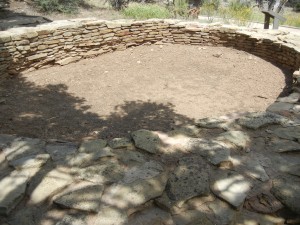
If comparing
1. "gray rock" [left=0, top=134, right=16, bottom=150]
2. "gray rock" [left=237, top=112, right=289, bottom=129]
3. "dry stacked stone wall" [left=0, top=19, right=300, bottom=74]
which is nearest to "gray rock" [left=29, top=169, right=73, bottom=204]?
"gray rock" [left=0, top=134, right=16, bottom=150]

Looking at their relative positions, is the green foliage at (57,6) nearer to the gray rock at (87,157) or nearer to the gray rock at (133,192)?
the gray rock at (87,157)

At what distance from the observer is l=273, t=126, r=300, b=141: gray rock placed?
8.60 ft

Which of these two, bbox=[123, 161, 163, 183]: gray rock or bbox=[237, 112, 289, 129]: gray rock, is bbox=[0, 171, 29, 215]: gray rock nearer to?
bbox=[123, 161, 163, 183]: gray rock

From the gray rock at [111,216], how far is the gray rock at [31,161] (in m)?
0.69

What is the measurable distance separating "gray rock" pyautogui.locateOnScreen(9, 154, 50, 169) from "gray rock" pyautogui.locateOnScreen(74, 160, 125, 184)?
0.29 metres

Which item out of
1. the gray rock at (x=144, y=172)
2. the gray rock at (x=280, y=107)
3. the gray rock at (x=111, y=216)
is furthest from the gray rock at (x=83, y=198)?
the gray rock at (x=280, y=107)

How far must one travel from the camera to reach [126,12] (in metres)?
9.20

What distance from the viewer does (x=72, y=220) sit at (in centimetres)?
172

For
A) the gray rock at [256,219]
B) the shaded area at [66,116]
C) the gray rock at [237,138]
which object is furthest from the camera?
the shaded area at [66,116]

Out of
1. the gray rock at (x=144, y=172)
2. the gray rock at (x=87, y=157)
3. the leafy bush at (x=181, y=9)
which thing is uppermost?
the leafy bush at (x=181, y=9)

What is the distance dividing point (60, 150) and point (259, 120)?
1918mm

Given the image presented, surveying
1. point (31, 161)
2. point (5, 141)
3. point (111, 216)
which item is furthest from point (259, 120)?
point (5, 141)

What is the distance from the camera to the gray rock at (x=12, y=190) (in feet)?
5.80

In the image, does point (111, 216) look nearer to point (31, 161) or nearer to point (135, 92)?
point (31, 161)
